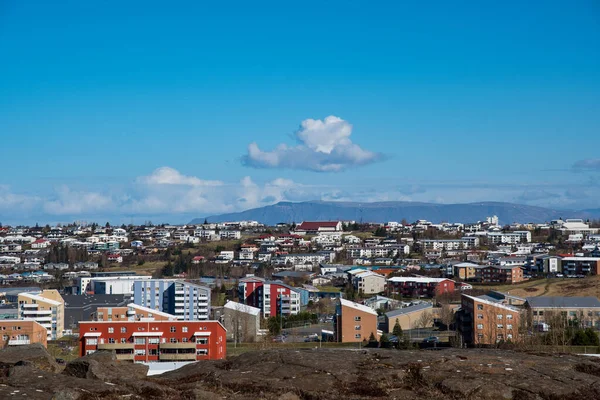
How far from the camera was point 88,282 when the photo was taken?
43.2 meters

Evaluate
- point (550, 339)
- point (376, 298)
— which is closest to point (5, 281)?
point (376, 298)

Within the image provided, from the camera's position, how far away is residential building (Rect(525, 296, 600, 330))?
27.2 meters

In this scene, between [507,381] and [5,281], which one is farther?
[5,281]

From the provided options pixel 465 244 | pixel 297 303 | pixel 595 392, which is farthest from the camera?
pixel 465 244

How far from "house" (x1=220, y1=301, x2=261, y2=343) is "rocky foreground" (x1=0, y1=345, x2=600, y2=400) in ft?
54.3

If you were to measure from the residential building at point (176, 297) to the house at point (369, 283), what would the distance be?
10874mm

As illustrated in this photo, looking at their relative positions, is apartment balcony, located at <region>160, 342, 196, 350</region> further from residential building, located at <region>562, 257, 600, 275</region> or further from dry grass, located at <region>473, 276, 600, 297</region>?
residential building, located at <region>562, 257, 600, 275</region>

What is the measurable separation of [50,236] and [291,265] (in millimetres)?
39127

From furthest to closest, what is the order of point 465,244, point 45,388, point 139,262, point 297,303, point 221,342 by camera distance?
point 465,244
point 139,262
point 297,303
point 221,342
point 45,388

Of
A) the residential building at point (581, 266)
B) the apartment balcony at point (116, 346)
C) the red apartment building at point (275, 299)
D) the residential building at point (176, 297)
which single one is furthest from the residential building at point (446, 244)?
the apartment balcony at point (116, 346)

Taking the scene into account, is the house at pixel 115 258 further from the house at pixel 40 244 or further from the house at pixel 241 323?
the house at pixel 241 323

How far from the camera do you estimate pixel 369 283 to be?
42875 mm

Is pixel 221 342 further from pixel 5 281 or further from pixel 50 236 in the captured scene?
pixel 50 236

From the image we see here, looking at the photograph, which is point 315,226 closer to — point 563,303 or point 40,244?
point 40,244
